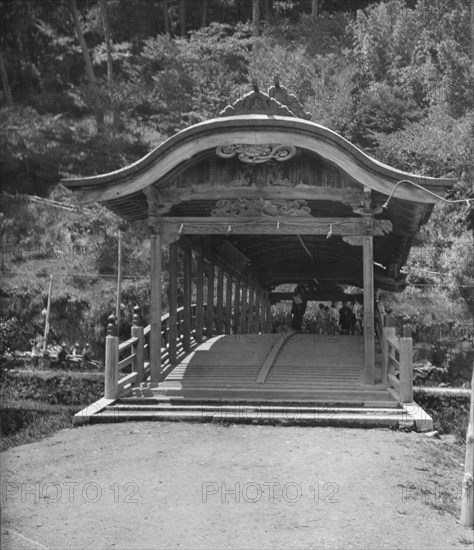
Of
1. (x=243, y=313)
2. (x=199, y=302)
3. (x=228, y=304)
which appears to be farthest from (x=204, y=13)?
(x=199, y=302)

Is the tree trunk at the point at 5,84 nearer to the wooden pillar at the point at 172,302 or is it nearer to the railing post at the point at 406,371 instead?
the wooden pillar at the point at 172,302

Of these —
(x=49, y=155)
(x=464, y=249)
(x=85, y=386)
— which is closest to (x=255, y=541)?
(x=85, y=386)

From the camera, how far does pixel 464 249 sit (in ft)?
92.3

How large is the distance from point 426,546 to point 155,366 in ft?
23.7

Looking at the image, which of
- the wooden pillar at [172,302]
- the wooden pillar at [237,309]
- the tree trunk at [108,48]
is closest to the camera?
the wooden pillar at [172,302]

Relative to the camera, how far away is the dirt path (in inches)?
287

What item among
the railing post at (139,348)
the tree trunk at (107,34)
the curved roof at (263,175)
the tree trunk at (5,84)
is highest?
the tree trunk at (107,34)

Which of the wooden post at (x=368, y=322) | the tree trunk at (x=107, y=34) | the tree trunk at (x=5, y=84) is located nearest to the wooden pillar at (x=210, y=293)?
the wooden post at (x=368, y=322)

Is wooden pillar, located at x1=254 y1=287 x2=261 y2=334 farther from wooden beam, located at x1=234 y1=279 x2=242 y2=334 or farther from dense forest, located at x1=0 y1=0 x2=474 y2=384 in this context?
dense forest, located at x1=0 y1=0 x2=474 y2=384

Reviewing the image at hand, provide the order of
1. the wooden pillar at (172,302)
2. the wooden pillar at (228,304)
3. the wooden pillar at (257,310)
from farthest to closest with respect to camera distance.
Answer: the wooden pillar at (257,310) → the wooden pillar at (228,304) → the wooden pillar at (172,302)

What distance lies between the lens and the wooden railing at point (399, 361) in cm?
1208

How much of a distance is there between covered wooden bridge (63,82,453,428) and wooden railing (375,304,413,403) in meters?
0.02

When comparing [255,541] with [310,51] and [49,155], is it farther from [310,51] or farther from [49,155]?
[49,155]

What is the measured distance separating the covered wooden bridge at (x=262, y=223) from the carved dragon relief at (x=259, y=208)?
0.05 ft
